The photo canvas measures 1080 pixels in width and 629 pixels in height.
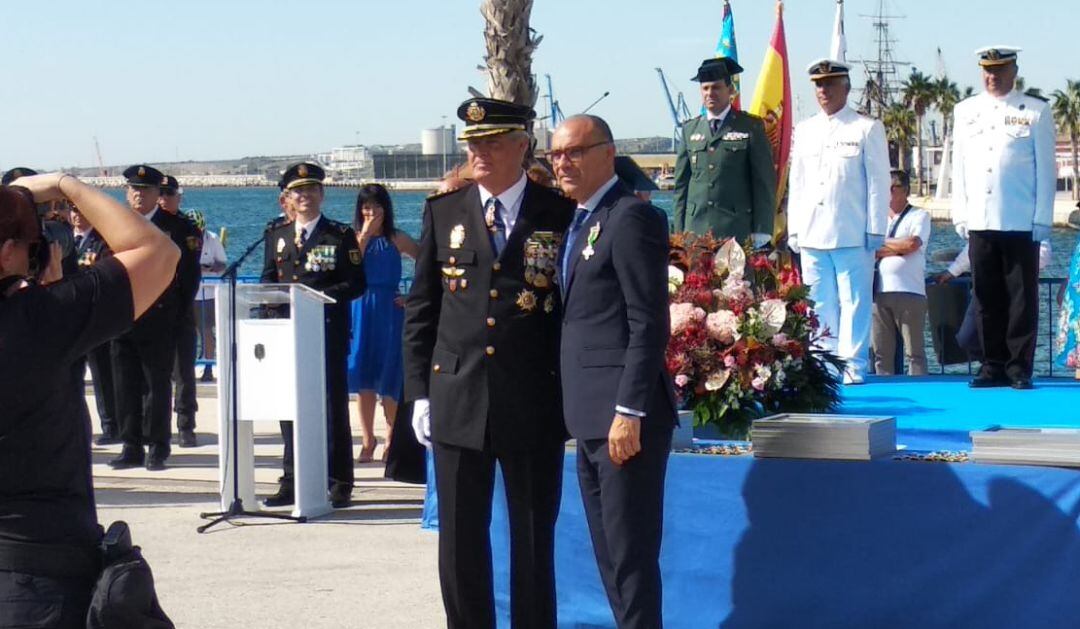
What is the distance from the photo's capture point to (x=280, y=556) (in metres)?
7.60

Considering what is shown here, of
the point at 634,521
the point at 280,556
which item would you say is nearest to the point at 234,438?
the point at 280,556

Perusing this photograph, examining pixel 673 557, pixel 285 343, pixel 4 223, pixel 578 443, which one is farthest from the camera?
pixel 285 343

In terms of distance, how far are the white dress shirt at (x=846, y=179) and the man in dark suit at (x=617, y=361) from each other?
415cm

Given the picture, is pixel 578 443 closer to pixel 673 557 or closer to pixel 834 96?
pixel 673 557

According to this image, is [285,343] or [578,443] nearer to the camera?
[578,443]

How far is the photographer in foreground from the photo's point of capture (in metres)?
3.42

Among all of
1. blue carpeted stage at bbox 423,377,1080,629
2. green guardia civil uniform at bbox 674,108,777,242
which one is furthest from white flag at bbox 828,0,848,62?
blue carpeted stage at bbox 423,377,1080,629

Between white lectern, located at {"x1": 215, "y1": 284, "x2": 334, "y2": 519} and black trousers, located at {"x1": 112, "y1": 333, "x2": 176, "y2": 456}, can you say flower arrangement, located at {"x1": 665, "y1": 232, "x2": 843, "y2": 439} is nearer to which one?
white lectern, located at {"x1": 215, "y1": 284, "x2": 334, "y2": 519}

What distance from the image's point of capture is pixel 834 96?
8922 millimetres

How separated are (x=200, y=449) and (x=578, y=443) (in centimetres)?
677

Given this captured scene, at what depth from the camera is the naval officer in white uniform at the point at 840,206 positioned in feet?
29.4

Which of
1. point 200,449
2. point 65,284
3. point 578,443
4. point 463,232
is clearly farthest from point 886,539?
point 200,449

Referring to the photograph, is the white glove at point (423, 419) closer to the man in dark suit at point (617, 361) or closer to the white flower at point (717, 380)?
the man in dark suit at point (617, 361)

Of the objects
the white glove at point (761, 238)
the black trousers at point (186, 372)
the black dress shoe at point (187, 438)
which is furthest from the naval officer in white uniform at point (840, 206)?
the black dress shoe at point (187, 438)
